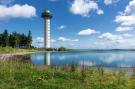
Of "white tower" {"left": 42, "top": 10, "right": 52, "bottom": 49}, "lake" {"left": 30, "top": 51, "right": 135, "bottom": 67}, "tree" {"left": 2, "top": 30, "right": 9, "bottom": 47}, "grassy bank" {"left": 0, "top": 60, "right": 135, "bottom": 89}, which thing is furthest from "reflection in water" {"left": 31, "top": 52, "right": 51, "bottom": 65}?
"white tower" {"left": 42, "top": 10, "right": 52, "bottom": 49}

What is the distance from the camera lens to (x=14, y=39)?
339 feet

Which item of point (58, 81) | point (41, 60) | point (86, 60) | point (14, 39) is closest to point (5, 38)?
point (14, 39)

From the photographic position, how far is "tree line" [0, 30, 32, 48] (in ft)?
322

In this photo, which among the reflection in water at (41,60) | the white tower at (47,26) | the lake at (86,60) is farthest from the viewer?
the white tower at (47,26)

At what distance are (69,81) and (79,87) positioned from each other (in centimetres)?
146

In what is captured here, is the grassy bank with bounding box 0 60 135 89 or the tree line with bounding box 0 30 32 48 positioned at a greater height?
the tree line with bounding box 0 30 32 48

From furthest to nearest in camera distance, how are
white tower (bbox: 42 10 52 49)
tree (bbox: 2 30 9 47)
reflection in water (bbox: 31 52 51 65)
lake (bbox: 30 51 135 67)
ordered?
white tower (bbox: 42 10 52 49) < tree (bbox: 2 30 9 47) < reflection in water (bbox: 31 52 51 65) < lake (bbox: 30 51 135 67)

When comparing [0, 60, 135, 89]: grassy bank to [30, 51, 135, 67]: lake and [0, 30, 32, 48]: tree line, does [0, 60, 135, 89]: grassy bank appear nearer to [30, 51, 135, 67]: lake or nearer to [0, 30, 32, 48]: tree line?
[30, 51, 135, 67]: lake

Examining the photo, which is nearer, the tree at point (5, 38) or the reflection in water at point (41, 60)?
the reflection in water at point (41, 60)

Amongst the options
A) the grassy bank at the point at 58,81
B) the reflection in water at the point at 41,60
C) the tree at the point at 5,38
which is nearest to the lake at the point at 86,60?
the reflection in water at the point at 41,60

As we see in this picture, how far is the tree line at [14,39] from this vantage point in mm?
98250

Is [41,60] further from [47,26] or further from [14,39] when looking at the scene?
[47,26]

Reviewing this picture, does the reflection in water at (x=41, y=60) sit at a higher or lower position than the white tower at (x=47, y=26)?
lower

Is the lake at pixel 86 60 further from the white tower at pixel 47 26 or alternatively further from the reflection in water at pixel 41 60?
the white tower at pixel 47 26
